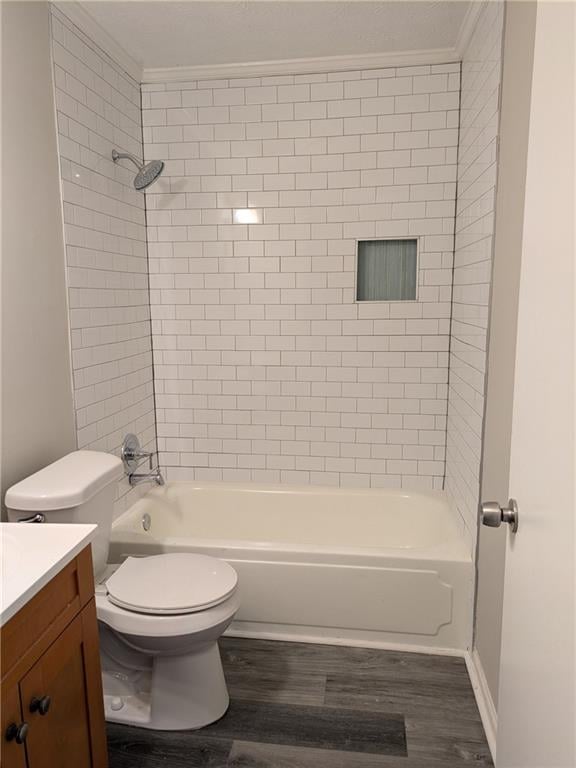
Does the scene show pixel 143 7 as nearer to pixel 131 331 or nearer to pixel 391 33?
pixel 391 33

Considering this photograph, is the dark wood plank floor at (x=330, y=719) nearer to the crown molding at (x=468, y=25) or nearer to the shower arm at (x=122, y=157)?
the shower arm at (x=122, y=157)

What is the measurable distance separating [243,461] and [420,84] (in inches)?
85.2

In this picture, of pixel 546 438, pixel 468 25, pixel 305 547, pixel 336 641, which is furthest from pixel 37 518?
pixel 468 25

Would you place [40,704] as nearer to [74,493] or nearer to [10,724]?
[10,724]

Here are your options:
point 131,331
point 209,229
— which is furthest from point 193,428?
point 209,229

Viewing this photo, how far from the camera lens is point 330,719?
1.95 m

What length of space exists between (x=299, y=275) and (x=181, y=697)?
2.01 metres

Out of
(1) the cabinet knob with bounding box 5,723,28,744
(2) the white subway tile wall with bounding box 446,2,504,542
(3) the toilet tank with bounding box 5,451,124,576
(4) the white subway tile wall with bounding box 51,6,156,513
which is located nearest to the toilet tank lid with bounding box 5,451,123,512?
(3) the toilet tank with bounding box 5,451,124,576

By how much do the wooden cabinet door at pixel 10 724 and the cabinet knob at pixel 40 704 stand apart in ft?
0.12

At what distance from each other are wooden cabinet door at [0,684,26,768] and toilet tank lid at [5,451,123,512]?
26.7 inches

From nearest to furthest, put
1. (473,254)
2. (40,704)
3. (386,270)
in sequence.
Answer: (40,704)
(473,254)
(386,270)

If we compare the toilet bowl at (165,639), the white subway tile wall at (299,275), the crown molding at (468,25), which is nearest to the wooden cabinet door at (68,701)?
the toilet bowl at (165,639)

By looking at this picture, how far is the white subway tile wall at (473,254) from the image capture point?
2020 mm

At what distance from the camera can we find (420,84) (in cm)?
269
